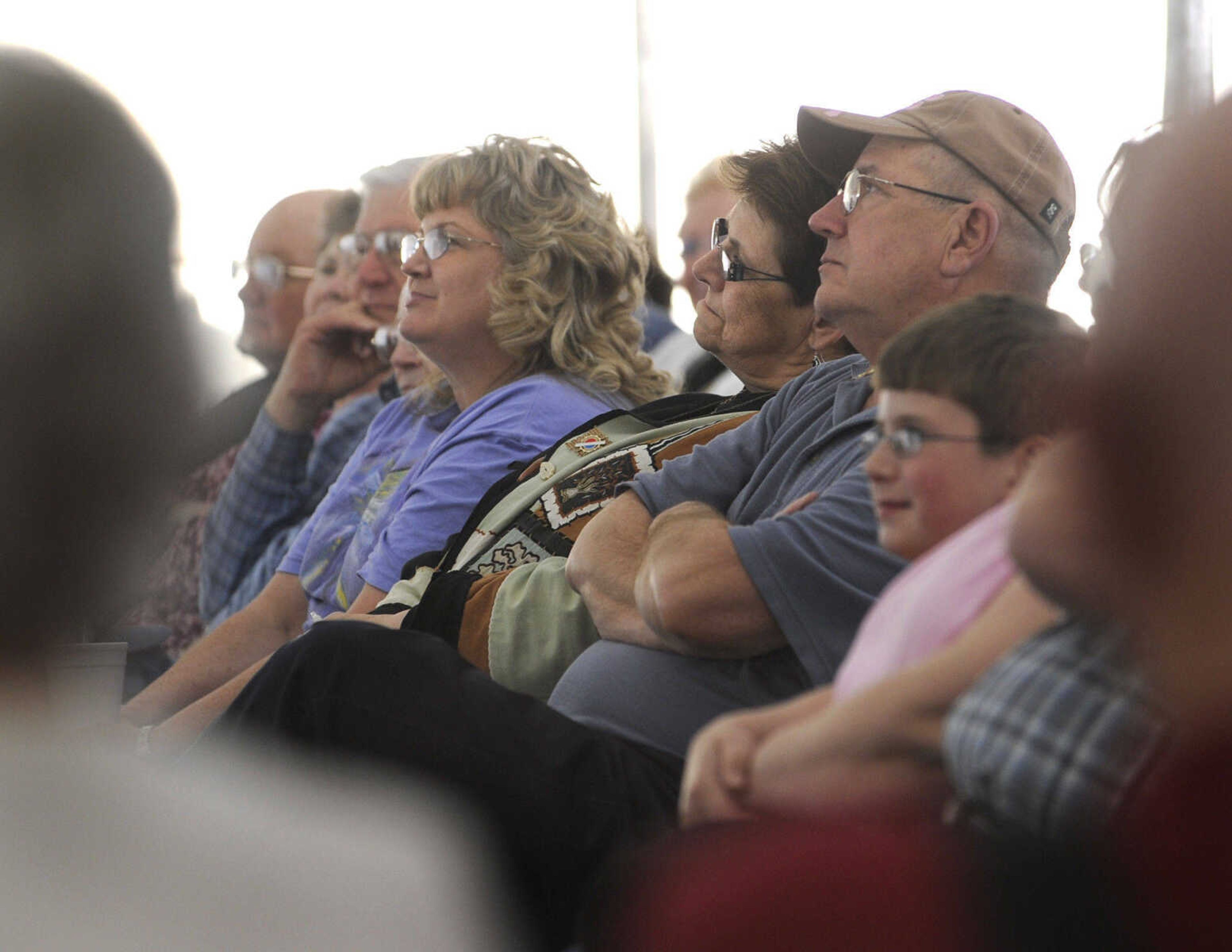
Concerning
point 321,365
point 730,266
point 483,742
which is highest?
point 730,266

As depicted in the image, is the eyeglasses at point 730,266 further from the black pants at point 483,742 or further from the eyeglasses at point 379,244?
the eyeglasses at point 379,244

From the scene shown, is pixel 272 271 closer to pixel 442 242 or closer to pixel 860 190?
pixel 442 242

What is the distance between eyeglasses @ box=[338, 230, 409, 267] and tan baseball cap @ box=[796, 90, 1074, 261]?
5.59ft

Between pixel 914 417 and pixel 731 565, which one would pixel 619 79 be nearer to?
pixel 731 565

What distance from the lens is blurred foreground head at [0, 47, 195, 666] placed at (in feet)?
2.10

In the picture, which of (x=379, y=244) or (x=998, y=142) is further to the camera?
(x=379, y=244)

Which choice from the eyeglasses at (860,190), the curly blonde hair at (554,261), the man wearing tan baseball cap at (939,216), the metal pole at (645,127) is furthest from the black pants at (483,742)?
the metal pole at (645,127)

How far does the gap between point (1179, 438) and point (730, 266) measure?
5.37 ft

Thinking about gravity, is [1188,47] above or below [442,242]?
above

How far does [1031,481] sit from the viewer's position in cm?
89

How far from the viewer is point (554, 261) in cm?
279

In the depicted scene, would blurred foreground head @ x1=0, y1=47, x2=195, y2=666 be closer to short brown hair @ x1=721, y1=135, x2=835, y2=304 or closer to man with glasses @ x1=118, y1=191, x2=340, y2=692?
short brown hair @ x1=721, y1=135, x2=835, y2=304

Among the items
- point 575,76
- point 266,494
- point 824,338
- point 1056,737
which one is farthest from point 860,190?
point 575,76

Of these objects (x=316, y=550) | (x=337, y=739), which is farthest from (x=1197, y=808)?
(x=316, y=550)
